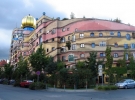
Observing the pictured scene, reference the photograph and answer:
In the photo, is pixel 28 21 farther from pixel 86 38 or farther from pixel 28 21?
pixel 86 38

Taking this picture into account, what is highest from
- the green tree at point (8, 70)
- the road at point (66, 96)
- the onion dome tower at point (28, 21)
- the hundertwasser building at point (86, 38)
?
the onion dome tower at point (28, 21)

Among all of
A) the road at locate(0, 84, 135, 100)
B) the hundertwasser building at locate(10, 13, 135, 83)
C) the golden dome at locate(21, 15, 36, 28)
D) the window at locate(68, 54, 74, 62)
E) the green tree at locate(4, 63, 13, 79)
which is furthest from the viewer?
the golden dome at locate(21, 15, 36, 28)

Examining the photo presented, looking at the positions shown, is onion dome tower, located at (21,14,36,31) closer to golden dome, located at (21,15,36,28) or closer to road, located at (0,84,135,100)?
golden dome, located at (21,15,36,28)

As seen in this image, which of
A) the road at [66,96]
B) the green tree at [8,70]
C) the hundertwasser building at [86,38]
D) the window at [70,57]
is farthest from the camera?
the green tree at [8,70]

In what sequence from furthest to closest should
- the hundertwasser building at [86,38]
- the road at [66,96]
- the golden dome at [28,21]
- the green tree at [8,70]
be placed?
the golden dome at [28,21] < the green tree at [8,70] < the hundertwasser building at [86,38] < the road at [66,96]

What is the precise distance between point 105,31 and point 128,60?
8591mm

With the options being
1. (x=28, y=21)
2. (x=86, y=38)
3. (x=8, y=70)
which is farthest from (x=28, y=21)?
(x=86, y=38)

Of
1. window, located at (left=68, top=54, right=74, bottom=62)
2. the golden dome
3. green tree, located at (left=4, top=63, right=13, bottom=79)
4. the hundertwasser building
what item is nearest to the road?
the hundertwasser building

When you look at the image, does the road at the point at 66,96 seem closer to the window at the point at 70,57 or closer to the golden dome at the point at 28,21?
the window at the point at 70,57

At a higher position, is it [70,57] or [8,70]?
[70,57]

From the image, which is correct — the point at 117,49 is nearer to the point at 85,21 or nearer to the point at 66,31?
the point at 85,21

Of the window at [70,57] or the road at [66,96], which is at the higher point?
the window at [70,57]

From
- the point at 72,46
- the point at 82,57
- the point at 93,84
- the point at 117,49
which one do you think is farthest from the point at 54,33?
the point at 93,84

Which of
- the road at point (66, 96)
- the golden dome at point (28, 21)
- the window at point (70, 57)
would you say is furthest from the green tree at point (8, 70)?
the road at point (66, 96)
